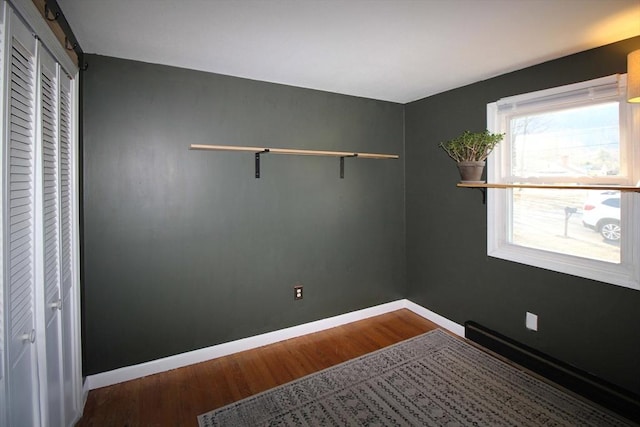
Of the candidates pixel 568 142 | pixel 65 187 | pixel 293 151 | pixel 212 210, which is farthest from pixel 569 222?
pixel 65 187

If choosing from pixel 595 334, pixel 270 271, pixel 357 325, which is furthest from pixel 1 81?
pixel 595 334

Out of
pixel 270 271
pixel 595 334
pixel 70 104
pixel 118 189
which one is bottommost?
pixel 595 334

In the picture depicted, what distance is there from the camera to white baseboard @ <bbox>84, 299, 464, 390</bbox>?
229 cm

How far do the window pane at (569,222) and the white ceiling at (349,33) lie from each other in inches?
38.2

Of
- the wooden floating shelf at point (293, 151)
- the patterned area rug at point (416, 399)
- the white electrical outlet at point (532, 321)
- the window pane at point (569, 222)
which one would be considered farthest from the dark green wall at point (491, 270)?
the wooden floating shelf at point (293, 151)

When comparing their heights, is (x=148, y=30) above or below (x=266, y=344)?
above

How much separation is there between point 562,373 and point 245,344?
232 centimetres

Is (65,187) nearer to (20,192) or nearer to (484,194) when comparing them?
(20,192)

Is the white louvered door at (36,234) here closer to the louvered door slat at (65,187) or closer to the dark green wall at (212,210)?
the louvered door slat at (65,187)

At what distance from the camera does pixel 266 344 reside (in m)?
2.83

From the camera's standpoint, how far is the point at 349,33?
1.85 metres

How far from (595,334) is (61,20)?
11.8 feet

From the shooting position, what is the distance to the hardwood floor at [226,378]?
6.56 feet

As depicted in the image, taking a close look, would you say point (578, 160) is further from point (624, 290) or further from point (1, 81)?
point (1, 81)
